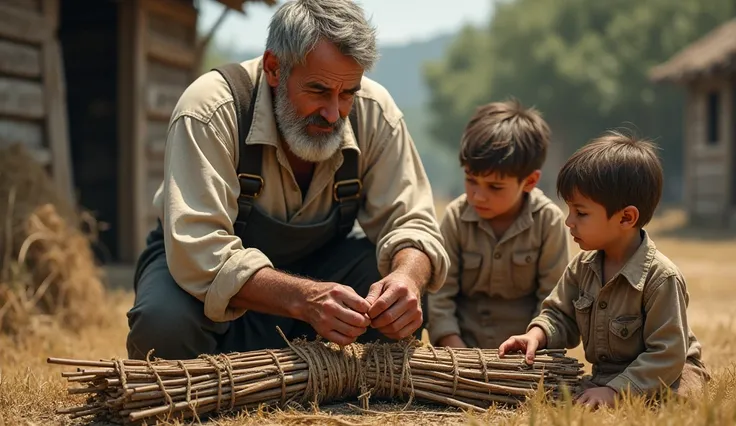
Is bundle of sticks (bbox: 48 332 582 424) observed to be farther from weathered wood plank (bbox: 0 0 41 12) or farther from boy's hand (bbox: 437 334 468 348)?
weathered wood plank (bbox: 0 0 41 12)

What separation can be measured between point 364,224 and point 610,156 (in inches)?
50.4

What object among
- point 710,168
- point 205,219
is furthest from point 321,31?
point 710,168

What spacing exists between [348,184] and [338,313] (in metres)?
1.00

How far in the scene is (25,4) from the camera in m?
6.89

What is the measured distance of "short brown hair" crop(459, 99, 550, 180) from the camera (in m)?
4.40

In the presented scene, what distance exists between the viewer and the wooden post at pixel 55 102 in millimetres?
7059

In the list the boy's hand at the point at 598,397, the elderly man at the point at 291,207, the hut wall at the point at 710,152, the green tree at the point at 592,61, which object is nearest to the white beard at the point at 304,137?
the elderly man at the point at 291,207

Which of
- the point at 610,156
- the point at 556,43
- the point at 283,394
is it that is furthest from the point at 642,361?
the point at 556,43

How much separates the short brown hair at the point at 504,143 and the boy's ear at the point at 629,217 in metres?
1.01

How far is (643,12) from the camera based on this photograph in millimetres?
39375

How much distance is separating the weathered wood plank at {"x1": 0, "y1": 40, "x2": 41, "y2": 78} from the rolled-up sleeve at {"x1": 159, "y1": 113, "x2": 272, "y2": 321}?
340 centimetres

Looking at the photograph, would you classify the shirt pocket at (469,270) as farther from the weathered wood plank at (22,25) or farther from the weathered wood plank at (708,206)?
A: the weathered wood plank at (708,206)

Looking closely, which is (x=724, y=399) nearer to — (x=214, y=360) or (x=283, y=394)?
(x=283, y=394)

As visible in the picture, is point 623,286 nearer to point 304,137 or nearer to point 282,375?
point 282,375
